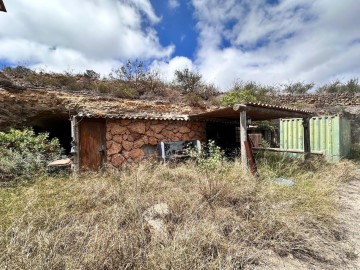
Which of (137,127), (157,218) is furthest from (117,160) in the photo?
(157,218)

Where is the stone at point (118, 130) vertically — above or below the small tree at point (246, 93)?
below

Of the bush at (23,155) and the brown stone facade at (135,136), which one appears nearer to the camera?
the bush at (23,155)

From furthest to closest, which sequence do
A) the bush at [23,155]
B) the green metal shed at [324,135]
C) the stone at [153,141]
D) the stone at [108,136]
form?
the green metal shed at [324,135], the stone at [153,141], the stone at [108,136], the bush at [23,155]

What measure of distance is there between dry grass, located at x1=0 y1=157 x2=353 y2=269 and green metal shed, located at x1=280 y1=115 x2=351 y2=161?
4.79m

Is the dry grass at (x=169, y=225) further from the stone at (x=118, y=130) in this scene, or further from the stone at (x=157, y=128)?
the stone at (x=157, y=128)

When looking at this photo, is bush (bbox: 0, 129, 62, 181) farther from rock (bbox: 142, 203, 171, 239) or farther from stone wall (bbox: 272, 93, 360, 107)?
stone wall (bbox: 272, 93, 360, 107)

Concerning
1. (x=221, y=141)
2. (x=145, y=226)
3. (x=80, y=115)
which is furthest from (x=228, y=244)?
(x=221, y=141)

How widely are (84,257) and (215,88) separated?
14749 mm

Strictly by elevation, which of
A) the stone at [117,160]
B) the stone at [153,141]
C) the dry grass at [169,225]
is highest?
the stone at [153,141]

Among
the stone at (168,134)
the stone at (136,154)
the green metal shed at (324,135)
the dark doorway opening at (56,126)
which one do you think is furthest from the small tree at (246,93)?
the dark doorway opening at (56,126)

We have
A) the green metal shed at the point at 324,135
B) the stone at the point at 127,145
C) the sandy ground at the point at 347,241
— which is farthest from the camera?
the green metal shed at the point at 324,135

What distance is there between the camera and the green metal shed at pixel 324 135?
358 inches

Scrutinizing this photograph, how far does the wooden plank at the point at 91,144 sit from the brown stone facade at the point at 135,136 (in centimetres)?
18

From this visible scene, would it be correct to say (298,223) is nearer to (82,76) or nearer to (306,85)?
(82,76)
